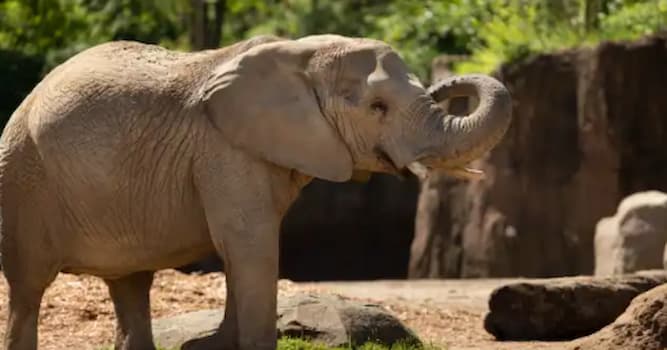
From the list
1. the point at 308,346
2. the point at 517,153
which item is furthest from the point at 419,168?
the point at 517,153

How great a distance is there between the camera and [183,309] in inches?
595

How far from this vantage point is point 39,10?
3067 cm

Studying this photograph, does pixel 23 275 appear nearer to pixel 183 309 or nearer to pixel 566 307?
pixel 183 309

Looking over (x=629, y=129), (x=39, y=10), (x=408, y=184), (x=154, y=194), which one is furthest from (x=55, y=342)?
(x=39, y=10)

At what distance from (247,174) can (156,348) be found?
175 cm

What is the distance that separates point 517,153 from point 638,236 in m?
4.68

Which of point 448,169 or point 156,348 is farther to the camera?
point 156,348

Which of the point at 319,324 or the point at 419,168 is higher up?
the point at 419,168

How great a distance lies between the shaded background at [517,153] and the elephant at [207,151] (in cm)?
1121

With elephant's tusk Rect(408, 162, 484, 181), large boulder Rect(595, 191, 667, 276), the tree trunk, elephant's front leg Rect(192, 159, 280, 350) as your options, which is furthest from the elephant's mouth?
the tree trunk

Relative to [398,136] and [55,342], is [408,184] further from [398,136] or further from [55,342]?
[398,136]

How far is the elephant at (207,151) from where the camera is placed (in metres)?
10.9

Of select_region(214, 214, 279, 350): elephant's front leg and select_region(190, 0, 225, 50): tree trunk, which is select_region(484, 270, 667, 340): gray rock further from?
select_region(190, 0, 225, 50): tree trunk

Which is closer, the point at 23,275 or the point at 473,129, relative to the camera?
the point at 473,129
